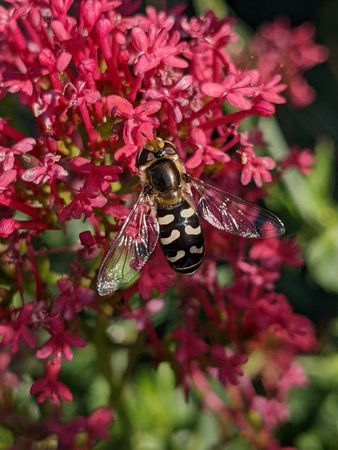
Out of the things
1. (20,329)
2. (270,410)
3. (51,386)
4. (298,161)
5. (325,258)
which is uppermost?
(298,161)

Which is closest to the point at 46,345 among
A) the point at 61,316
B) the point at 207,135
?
the point at 61,316

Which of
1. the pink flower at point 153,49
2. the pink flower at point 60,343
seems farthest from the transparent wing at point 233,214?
the pink flower at point 60,343

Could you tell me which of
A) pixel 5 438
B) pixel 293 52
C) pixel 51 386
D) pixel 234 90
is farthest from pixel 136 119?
pixel 293 52

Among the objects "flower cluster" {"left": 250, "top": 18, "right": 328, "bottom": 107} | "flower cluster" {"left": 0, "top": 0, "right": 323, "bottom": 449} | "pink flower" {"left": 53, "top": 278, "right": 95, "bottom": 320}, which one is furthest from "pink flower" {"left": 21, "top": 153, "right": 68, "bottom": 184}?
"flower cluster" {"left": 250, "top": 18, "right": 328, "bottom": 107}

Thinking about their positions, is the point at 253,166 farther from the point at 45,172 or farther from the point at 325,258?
the point at 325,258

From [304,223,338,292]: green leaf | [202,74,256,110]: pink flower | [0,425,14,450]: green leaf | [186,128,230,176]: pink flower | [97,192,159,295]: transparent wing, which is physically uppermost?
[202,74,256,110]: pink flower

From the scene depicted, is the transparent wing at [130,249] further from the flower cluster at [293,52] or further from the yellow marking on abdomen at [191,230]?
the flower cluster at [293,52]

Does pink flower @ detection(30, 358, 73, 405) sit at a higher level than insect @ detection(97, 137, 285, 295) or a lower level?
lower

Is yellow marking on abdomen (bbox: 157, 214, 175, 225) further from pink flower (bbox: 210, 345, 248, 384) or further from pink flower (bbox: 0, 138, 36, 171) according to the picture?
pink flower (bbox: 210, 345, 248, 384)
